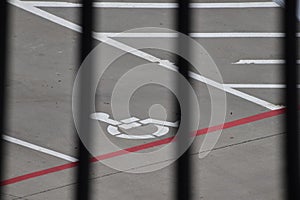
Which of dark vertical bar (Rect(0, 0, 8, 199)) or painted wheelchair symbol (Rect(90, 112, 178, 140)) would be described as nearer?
dark vertical bar (Rect(0, 0, 8, 199))

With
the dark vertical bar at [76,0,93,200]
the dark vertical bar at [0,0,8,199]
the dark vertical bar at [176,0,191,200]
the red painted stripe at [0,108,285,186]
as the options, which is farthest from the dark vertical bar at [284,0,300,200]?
the dark vertical bar at [0,0,8,199]

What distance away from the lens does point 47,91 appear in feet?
37.7

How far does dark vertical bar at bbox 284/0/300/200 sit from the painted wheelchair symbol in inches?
64.6

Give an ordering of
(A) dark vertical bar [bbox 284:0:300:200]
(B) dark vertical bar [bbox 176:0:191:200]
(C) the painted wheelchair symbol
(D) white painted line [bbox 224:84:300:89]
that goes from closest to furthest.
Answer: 1. (B) dark vertical bar [bbox 176:0:191:200]
2. (A) dark vertical bar [bbox 284:0:300:200]
3. (C) the painted wheelchair symbol
4. (D) white painted line [bbox 224:84:300:89]

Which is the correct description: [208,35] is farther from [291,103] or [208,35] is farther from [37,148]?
[37,148]

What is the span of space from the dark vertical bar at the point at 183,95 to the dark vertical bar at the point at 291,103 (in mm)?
1348

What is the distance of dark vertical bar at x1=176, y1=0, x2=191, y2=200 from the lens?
10.3 metres

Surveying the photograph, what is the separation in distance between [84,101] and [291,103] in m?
3.02

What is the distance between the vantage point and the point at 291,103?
11289 millimetres

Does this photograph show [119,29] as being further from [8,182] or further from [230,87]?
[8,182]

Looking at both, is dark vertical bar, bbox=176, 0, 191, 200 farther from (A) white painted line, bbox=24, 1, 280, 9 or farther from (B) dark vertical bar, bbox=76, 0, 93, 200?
(B) dark vertical bar, bbox=76, 0, 93, 200

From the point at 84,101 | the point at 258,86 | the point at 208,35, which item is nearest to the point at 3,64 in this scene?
the point at 84,101

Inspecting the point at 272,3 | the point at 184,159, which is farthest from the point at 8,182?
the point at 272,3

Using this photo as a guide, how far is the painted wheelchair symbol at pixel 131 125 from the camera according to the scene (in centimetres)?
1102
